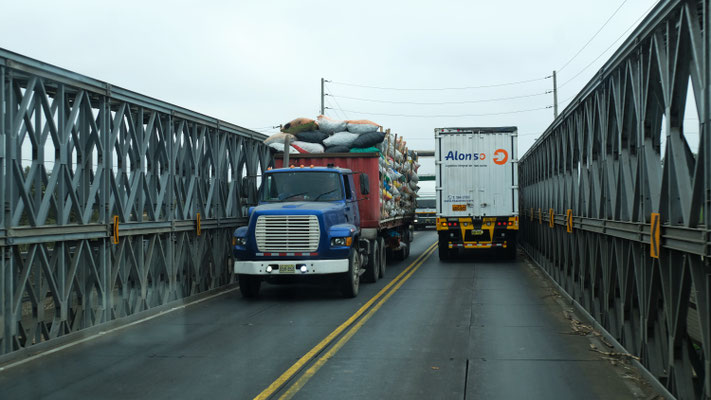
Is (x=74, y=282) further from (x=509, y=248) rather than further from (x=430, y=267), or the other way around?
(x=509, y=248)

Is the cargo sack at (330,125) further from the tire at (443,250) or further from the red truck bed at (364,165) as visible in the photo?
the tire at (443,250)

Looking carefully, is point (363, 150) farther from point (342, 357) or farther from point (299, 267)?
point (342, 357)

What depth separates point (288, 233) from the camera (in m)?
13.8

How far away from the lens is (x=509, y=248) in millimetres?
23281

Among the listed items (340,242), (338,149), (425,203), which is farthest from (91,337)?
(425,203)

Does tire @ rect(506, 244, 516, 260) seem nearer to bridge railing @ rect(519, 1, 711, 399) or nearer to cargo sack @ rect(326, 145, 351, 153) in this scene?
cargo sack @ rect(326, 145, 351, 153)

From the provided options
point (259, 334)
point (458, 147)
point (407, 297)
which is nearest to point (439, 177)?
point (458, 147)

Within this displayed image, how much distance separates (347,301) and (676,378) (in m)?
8.31

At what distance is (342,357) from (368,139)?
35.6 ft

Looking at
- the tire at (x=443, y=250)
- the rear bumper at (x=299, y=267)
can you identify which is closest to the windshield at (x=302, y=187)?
the rear bumper at (x=299, y=267)

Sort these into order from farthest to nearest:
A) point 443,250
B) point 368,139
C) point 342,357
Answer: point 443,250, point 368,139, point 342,357

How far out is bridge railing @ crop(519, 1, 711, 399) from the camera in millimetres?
5598

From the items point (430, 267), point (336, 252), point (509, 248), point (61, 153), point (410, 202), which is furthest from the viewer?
point (410, 202)

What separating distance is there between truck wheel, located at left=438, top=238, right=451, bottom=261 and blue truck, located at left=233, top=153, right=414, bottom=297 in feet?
24.0
